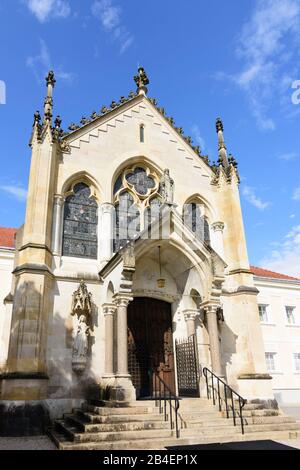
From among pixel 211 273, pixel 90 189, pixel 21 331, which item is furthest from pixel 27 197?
pixel 211 273

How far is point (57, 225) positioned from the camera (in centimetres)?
1248

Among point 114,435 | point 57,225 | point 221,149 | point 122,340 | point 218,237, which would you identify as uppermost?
point 221,149

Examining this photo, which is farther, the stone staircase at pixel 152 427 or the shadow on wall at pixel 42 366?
the shadow on wall at pixel 42 366

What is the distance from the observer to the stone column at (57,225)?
12.2 metres

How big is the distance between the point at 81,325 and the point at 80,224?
11.9 feet

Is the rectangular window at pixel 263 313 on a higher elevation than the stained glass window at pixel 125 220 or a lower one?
lower

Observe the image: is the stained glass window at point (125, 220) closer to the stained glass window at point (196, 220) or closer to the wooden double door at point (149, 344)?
the stained glass window at point (196, 220)

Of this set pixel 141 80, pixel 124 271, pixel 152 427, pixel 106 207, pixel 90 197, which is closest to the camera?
pixel 152 427

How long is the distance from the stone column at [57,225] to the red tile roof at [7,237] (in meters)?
8.46

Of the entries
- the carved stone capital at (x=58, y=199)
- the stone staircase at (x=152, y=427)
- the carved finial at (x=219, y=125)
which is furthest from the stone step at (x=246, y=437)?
the carved finial at (x=219, y=125)

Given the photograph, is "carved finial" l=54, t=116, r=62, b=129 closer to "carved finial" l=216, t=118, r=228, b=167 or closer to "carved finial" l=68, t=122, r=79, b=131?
"carved finial" l=68, t=122, r=79, b=131

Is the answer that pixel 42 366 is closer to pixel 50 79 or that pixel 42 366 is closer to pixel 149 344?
pixel 149 344

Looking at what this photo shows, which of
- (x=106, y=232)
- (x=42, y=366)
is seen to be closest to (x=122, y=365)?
(x=42, y=366)
